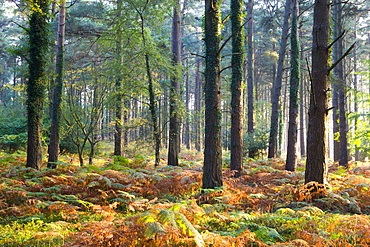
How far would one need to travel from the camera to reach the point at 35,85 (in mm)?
9453

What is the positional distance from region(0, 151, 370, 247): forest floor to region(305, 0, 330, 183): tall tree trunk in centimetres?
45

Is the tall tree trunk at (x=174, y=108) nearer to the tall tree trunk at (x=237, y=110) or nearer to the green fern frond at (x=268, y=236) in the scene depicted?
the tall tree trunk at (x=237, y=110)

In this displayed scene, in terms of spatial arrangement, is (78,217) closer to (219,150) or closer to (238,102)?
(219,150)

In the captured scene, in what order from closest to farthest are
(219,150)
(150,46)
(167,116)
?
(219,150), (150,46), (167,116)

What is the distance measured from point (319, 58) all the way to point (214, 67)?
2544 millimetres

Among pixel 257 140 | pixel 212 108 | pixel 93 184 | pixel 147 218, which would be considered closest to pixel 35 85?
pixel 93 184

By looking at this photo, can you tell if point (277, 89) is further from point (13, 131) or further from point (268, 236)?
point (13, 131)

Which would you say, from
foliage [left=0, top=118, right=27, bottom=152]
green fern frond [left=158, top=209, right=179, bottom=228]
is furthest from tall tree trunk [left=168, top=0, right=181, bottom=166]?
foliage [left=0, top=118, right=27, bottom=152]

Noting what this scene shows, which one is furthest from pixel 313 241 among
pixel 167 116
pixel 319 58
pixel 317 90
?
A: pixel 167 116

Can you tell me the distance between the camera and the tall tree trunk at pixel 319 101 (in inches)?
233

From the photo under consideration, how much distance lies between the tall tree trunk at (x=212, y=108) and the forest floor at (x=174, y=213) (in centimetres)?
54

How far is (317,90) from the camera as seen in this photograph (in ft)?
19.8

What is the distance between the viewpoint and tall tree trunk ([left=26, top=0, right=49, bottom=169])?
9367 millimetres

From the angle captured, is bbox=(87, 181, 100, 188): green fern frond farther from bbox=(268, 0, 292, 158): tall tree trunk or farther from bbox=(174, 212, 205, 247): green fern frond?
bbox=(268, 0, 292, 158): tall tree trunk
